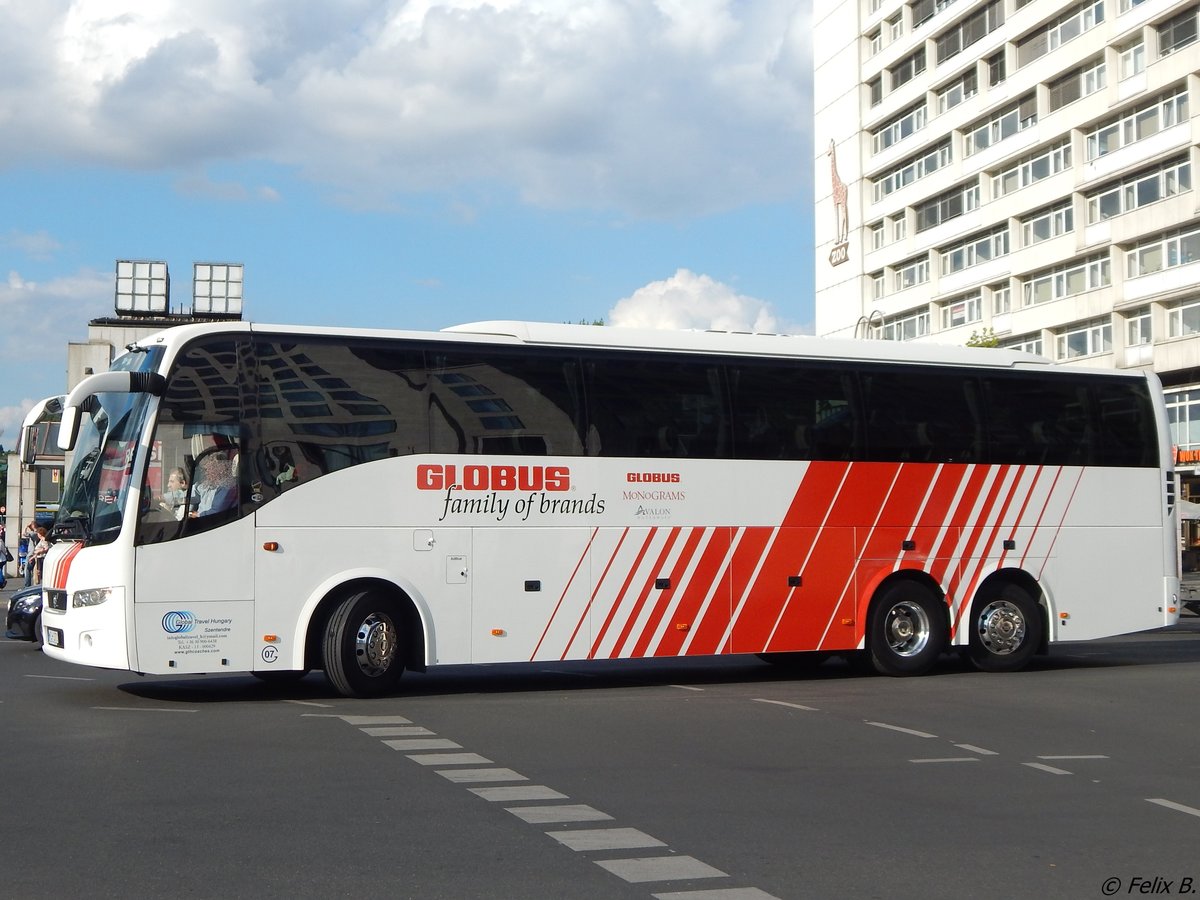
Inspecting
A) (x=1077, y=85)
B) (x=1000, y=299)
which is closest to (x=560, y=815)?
(x=1077, y=85)

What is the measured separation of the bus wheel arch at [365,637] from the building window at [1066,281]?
156 feet

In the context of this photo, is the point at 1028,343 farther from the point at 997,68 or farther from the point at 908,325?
the point at 997,68

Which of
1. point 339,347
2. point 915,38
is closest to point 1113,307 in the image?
point 915,38

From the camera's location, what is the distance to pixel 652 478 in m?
15.3

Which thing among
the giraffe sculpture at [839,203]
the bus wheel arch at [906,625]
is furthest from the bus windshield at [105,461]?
the giraffe sculpture at [839,203]

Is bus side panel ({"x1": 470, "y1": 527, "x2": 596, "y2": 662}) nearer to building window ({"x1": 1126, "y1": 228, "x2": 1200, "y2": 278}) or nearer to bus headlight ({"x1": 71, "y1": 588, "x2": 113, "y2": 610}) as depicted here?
bus headlight ({"x1": 71, "y1": 588, "x2": 113, "y2": 610})

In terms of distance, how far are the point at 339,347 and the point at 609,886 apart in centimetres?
865

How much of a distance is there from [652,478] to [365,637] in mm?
3357

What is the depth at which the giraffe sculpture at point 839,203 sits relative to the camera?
252ft

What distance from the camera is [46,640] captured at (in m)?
13.9

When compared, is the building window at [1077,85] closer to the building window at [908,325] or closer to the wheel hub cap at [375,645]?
the building window at [908,325]

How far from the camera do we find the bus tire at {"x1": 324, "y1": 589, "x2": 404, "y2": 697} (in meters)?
13.7

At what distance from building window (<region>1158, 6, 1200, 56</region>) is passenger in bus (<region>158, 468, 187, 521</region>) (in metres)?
46.8

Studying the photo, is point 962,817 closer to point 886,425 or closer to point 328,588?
point 328,588
